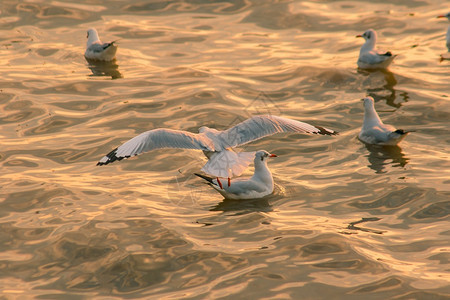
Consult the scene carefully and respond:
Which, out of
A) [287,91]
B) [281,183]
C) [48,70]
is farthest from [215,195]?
[48,70]

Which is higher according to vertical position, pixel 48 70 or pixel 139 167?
pixel 48 70

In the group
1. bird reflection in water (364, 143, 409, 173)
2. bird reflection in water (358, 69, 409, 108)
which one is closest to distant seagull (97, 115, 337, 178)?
bird reflection in water (364, 143, 409, 173)

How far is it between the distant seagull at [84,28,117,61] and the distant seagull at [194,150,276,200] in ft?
25.0

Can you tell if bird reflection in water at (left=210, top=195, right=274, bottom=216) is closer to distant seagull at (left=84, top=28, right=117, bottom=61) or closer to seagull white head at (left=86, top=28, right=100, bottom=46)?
distant seagull at (left=84, top=28, right=117, bottom=61)

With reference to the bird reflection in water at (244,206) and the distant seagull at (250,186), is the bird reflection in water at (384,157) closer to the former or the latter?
the distant seagull at (250,186)

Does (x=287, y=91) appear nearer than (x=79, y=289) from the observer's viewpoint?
No

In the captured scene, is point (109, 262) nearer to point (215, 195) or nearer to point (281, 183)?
point (215, 195)

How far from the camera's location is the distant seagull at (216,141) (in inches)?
450

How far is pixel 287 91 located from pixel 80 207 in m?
6.74

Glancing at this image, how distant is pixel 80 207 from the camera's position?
11453 millimetres

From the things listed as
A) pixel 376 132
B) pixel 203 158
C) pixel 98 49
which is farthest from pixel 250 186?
pixel 98 49

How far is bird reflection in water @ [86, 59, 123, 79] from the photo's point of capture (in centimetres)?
1789

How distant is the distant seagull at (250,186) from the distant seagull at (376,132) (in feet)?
9.44

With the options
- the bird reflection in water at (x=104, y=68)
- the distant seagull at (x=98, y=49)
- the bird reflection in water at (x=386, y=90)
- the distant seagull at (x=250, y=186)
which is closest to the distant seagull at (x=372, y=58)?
the bird reflection in water at (x=386, y=90)
